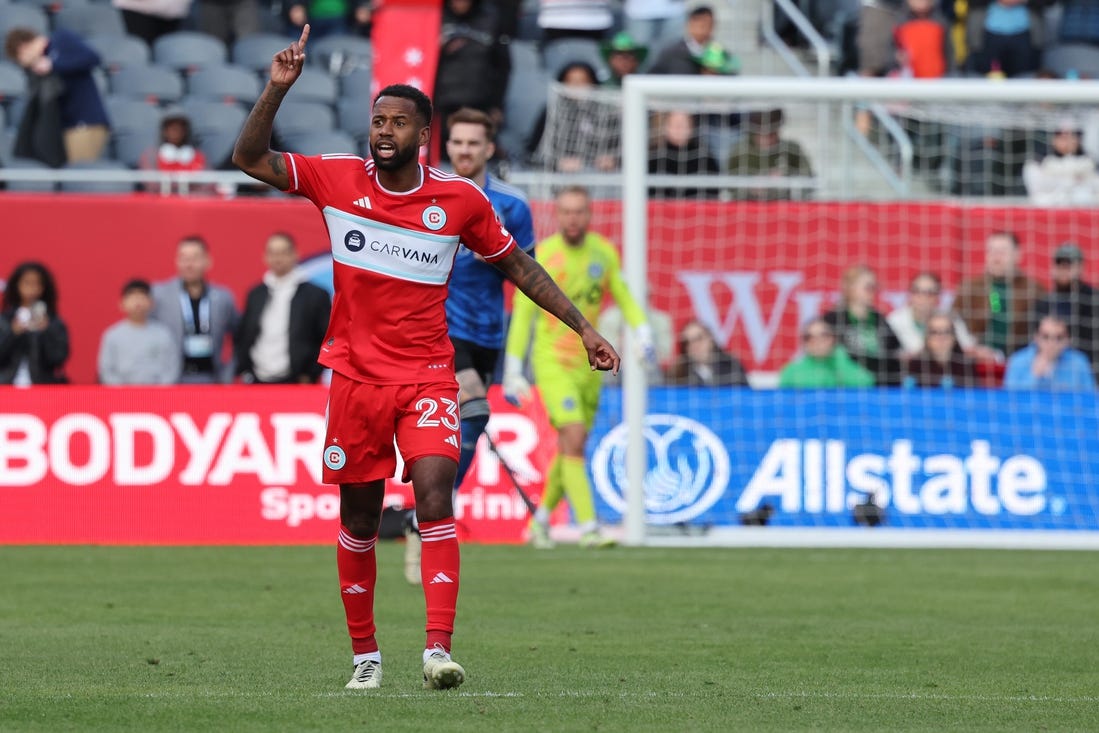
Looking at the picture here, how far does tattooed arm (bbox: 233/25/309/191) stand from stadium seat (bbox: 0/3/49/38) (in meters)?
14.3

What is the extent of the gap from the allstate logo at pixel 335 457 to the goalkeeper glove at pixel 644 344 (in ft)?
21.6

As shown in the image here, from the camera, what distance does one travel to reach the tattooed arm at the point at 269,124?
6672mm

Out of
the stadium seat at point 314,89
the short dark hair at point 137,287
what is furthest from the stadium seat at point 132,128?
the short dark hair at point 137,287

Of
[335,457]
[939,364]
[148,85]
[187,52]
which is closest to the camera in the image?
[335,457]

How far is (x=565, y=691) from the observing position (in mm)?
7137

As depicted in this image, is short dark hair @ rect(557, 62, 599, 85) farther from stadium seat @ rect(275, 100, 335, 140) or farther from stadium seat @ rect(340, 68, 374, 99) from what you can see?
stadium seat @ rect(275, 100, 335, 140)

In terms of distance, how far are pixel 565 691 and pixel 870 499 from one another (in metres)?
9.44

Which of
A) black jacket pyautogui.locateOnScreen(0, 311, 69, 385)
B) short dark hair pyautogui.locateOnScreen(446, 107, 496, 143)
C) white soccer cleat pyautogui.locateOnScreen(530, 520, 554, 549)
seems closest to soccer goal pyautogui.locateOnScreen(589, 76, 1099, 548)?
white soccer cleat pyautogui.locateOnScreen(530, 520, 554, 549)

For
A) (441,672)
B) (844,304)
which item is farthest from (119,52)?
(441,672)

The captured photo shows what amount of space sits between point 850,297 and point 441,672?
1148 cm

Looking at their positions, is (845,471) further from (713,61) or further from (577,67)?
(577,67)

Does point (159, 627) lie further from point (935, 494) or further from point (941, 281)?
point (941, 281)

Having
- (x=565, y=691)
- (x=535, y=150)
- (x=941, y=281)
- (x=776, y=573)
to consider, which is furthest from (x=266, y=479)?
(x=565, y=691)

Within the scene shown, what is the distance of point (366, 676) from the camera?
716 cm
